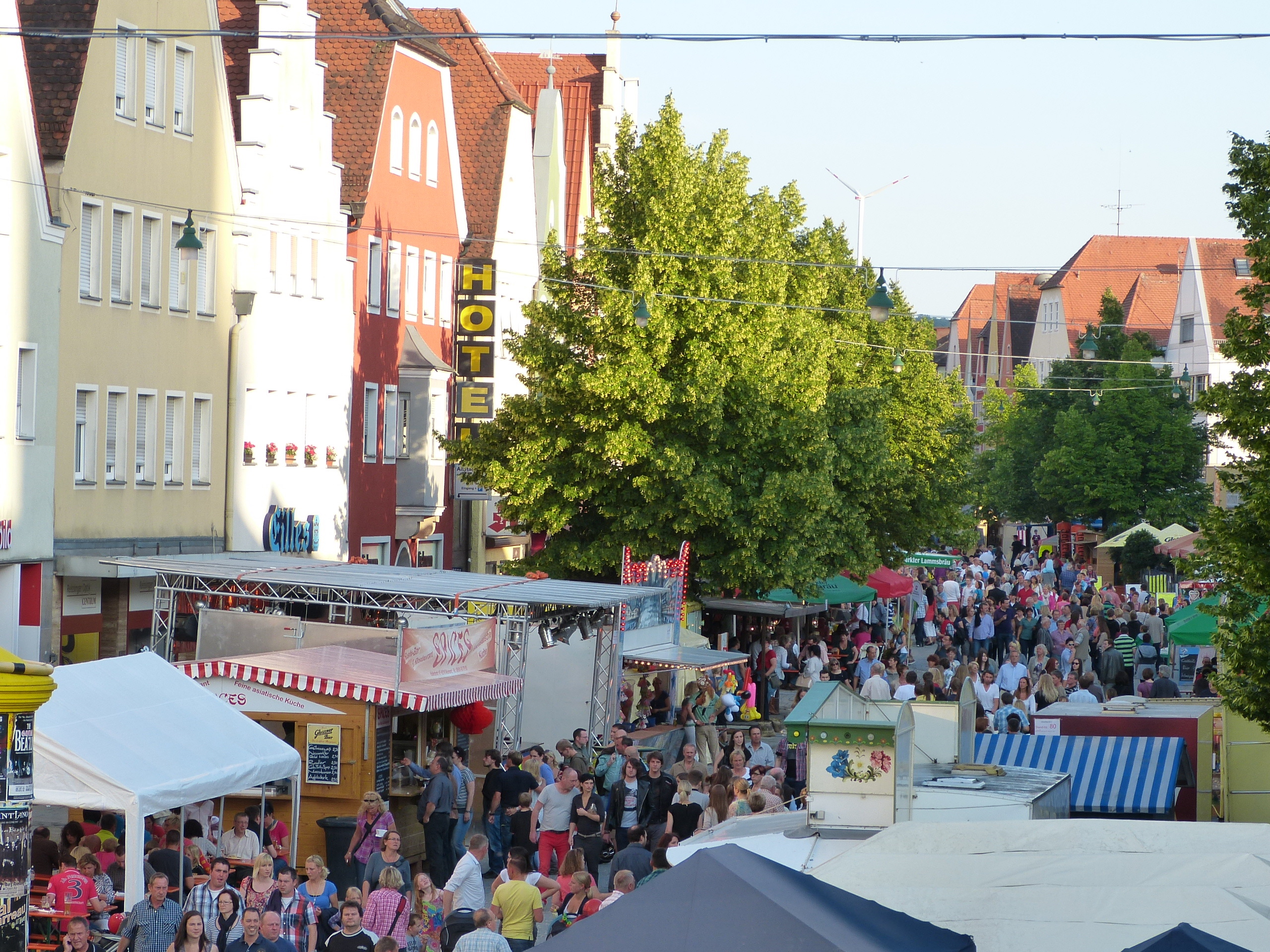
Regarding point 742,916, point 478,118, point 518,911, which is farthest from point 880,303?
point 478,118

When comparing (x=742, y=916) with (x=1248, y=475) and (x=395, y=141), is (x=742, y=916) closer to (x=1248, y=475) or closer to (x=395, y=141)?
(x=1248, y=475)

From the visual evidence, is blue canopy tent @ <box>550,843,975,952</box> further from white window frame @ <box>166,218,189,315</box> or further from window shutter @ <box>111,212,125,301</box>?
white window frame @ <box>166,218,189,315</box>

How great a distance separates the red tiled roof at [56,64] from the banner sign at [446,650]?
9.65 m

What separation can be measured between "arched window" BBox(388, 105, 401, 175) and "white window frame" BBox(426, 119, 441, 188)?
142 cm

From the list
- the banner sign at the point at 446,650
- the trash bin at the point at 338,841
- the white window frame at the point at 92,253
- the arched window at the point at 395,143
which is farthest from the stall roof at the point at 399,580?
the arched window at the point at 395,143

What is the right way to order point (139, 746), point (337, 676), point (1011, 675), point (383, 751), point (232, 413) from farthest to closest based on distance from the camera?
point (232, 413) < point (1011, 675) < point (383, 751) < point (337, 676) < point (139, 746)

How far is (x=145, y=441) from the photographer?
29.2 metres

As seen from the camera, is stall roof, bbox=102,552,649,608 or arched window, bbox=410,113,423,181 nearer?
stall roof, bbox=102,552,649,608

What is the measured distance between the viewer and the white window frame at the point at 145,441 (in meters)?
28.8

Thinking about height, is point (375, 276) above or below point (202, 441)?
above

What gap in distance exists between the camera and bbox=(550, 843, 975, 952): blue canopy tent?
7664 mm

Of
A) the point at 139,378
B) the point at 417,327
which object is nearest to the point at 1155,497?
the point at 417,327

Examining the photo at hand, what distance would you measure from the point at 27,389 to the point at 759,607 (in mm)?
15274

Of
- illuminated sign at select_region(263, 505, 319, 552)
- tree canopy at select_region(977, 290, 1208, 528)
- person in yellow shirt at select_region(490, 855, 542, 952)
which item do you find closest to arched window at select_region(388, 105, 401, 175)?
illuminated sign at select_region(263, 505, 319, 552)
